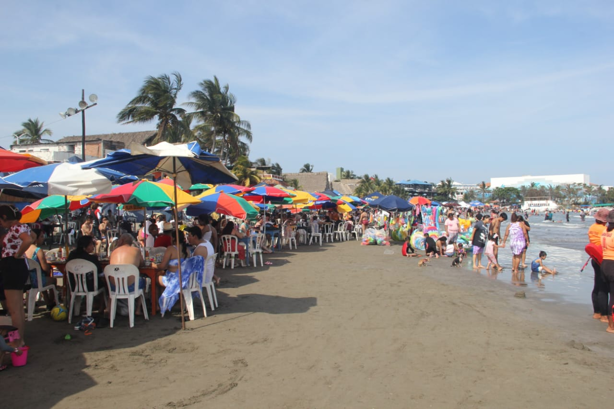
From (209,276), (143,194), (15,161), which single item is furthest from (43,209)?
(209,276)

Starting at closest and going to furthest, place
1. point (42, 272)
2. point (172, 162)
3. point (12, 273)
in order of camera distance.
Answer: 1. point (12, 273)
2. point (42, 272)
3. point (172, 162)

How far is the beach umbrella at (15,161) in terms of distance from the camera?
5352 mm

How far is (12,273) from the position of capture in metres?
4.44

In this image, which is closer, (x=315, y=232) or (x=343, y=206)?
(x=315, y=232)

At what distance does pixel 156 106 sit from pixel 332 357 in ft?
87.6

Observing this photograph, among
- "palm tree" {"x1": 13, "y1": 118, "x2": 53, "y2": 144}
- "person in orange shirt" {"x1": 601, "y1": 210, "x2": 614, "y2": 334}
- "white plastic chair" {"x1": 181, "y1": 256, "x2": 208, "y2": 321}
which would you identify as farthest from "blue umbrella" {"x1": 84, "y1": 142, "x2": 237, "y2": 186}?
"palm tree" {"x1": 13, "y1": 118, "x2": 53, "y2": 144}

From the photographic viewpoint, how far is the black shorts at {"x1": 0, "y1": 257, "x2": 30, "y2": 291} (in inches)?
175

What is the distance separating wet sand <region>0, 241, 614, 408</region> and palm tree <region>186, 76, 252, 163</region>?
25803mm

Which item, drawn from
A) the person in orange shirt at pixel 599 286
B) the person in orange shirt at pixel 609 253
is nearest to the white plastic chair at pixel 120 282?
the person in orange shirt at pixel 609 253

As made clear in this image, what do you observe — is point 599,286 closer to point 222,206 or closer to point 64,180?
point 222,206

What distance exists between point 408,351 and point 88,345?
3789 mm

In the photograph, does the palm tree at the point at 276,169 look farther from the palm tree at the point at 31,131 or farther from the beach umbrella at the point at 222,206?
the beach umbrella at the point at 222,206

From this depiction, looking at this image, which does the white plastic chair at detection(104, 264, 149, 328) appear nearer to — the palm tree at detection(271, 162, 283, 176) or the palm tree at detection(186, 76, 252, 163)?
the palm tree at detection(186, 76, 252, 163)

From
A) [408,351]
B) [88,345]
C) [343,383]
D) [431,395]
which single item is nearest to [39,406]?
[88,345]
